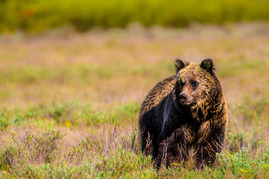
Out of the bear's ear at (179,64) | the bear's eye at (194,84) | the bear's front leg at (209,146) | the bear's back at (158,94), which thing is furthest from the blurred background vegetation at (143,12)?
the bear's front leg at (209,146)

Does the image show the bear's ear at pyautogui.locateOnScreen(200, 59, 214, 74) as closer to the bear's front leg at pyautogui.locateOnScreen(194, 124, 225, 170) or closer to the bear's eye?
the bear's eye

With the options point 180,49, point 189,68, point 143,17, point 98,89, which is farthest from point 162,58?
point 143,17

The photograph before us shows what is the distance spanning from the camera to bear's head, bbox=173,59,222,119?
14.5 feet

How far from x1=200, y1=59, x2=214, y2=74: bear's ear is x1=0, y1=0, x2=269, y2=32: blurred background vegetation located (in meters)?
31.7

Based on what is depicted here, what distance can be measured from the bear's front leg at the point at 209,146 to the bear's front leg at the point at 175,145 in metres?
0.19

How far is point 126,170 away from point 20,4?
102 feet

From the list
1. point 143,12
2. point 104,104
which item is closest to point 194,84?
point 104,104

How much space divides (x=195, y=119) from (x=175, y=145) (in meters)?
0.44

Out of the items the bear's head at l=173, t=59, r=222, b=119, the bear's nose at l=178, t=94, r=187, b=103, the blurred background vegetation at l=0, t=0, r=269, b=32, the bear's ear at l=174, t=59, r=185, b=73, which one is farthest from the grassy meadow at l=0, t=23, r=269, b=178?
the blurred background vegetation at l=0, t=0, r=269, b=32

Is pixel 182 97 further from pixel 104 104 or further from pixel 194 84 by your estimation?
pixel 104 104

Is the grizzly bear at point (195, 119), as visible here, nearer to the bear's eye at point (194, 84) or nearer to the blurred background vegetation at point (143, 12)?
the bear's eye at point (194, 84)

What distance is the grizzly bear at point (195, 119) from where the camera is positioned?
4.46 meters

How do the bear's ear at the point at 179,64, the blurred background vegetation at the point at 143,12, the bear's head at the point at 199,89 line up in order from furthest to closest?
the blurred background vegetation at the point at 143,12
the bear's ear at the point at 179,64
the bear's head at the point at 199,89

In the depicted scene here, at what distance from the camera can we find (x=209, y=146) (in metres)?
4.56
